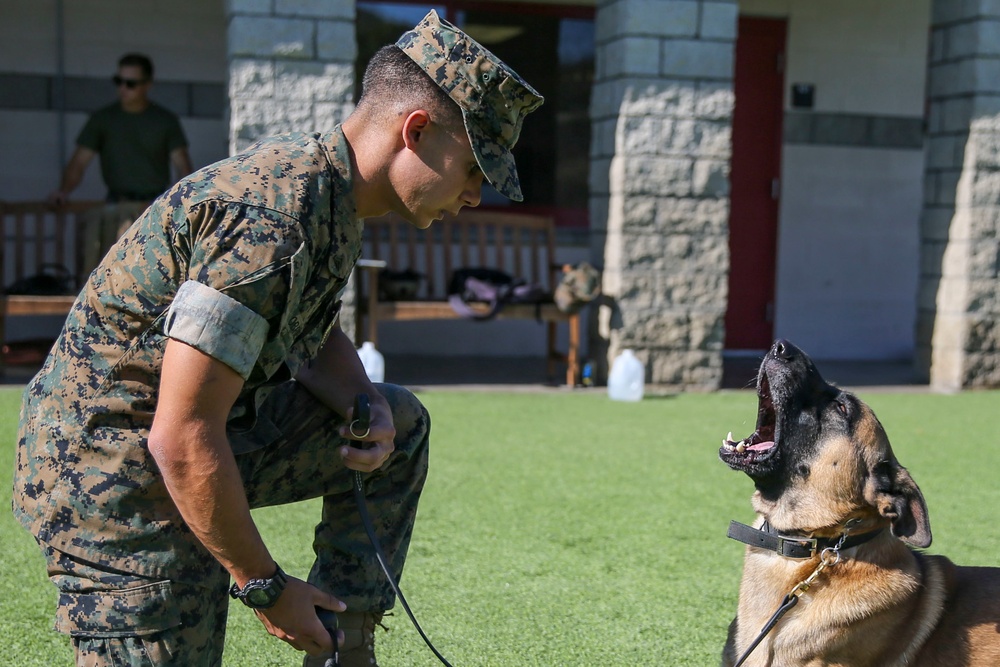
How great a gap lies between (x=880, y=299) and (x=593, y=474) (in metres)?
6.83

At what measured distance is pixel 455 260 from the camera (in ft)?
33.6

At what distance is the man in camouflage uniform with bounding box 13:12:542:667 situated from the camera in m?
2.11

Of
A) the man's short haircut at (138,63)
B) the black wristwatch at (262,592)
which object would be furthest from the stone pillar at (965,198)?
the black wristwatch at (262,592)

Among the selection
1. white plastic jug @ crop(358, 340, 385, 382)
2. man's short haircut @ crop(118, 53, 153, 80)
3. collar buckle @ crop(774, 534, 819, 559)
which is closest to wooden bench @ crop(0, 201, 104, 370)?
man's short haircut @ crop(118, 53, 153, 80)

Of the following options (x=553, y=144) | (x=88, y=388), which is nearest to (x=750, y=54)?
(x=553, y=144)

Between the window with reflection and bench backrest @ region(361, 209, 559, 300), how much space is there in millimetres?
506

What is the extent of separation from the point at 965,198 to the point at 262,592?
8.28 m

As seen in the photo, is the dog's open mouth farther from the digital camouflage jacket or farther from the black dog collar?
the digital camouflage jacket

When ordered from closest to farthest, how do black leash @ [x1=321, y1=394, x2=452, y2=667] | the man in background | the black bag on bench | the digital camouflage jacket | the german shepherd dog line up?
the digital camouflage jacket, black leash @ [x1=321, y1=394, x2=452, y2=667], the german shepherd dog, the black bag on bench, the man in background

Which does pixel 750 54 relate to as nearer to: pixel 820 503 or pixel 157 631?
pixel 820 503

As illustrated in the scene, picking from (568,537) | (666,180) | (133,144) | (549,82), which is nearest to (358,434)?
(568,537)

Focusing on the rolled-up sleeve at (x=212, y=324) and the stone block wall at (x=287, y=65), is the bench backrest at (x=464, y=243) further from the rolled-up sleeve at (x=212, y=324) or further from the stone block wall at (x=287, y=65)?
the rolled-up sleeve at (x=212, y=324)

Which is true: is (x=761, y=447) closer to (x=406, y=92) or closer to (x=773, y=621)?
(x=773, y=621)

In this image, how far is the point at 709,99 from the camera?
8406mm
